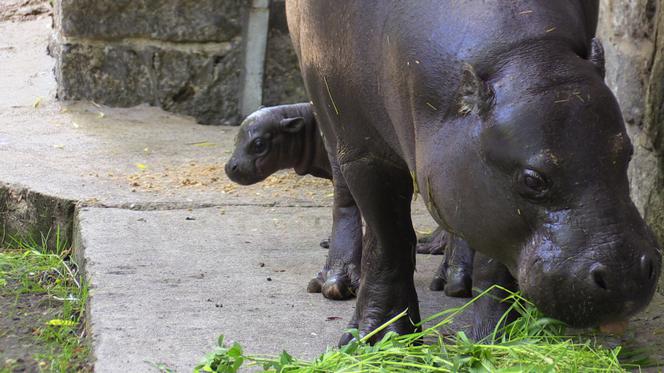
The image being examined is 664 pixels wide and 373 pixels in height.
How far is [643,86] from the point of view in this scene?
440 centimetres

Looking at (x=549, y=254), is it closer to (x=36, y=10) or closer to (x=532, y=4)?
(x=532, y=4)

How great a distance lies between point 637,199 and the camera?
4488mm

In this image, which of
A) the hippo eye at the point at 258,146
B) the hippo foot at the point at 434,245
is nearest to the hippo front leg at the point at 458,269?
the hippo foot at the point at 434,245

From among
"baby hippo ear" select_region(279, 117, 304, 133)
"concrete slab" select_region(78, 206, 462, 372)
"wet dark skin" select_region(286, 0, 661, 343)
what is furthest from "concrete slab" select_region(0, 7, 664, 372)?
"wet dark skin" select_region(286, 0, 661, 343)

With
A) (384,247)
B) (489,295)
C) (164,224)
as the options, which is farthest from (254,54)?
(489,295)

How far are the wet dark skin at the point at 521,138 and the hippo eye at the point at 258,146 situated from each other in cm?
232

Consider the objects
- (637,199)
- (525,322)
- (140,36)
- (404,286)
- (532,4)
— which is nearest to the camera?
(532,4)

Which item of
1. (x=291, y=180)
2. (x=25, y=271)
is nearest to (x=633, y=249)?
(x=25, y=271)

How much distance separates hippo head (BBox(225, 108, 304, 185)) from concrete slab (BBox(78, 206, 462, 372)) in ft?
0.71

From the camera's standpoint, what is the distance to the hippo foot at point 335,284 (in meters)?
4.27

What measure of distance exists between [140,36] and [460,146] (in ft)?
16.4

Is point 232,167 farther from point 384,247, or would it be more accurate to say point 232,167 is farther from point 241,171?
point 384,247

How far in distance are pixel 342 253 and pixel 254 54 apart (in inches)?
134

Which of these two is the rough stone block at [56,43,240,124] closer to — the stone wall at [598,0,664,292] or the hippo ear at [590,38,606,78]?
the stone wall at [598,0,664,292]
